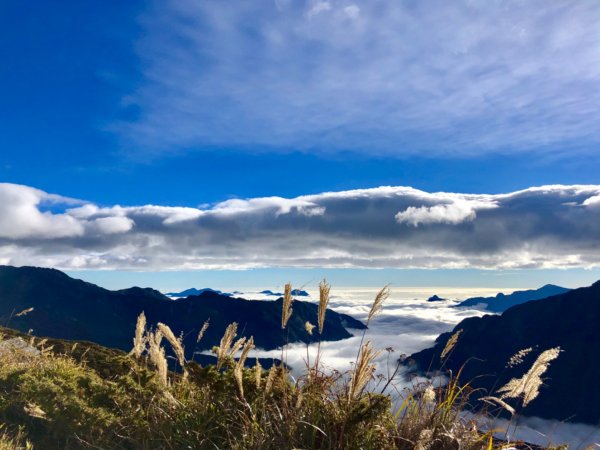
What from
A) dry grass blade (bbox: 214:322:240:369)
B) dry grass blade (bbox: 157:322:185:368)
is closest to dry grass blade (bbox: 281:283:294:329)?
dry grass blade (bbox: 214:322:240:369)

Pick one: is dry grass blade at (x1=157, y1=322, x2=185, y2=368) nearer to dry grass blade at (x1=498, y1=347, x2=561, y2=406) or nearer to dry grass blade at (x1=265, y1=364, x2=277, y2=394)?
dry grass blade at (x1=265, y1=364, x2=277, y2=394)

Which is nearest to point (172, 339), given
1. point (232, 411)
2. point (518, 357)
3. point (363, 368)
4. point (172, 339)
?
point (172, 339)

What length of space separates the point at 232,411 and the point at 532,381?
3815mm

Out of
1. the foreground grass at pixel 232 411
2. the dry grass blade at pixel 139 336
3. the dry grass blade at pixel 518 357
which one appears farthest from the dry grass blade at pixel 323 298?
the dry grass blade at pixel 139 336

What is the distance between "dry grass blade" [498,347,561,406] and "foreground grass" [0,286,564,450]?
619 mm

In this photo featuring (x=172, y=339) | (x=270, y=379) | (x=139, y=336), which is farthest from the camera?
(x=139, y=336)

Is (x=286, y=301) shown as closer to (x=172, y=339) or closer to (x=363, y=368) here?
(x=363, y=368)

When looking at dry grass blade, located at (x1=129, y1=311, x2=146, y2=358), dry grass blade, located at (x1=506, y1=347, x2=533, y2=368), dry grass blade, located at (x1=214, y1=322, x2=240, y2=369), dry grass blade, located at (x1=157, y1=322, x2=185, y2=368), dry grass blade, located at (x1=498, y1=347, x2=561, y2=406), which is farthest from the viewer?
dry grass blade, located at (x1=129, y1=311, x2=146, y2=358)

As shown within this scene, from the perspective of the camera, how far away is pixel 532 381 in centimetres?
584

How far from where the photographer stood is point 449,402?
19.8ft

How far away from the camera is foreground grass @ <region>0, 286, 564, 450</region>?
5715 millimetres

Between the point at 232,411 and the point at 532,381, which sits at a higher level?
the point at 532,381

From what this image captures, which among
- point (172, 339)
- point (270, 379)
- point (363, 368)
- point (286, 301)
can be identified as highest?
point (286, 301)

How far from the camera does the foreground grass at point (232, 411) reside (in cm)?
571
